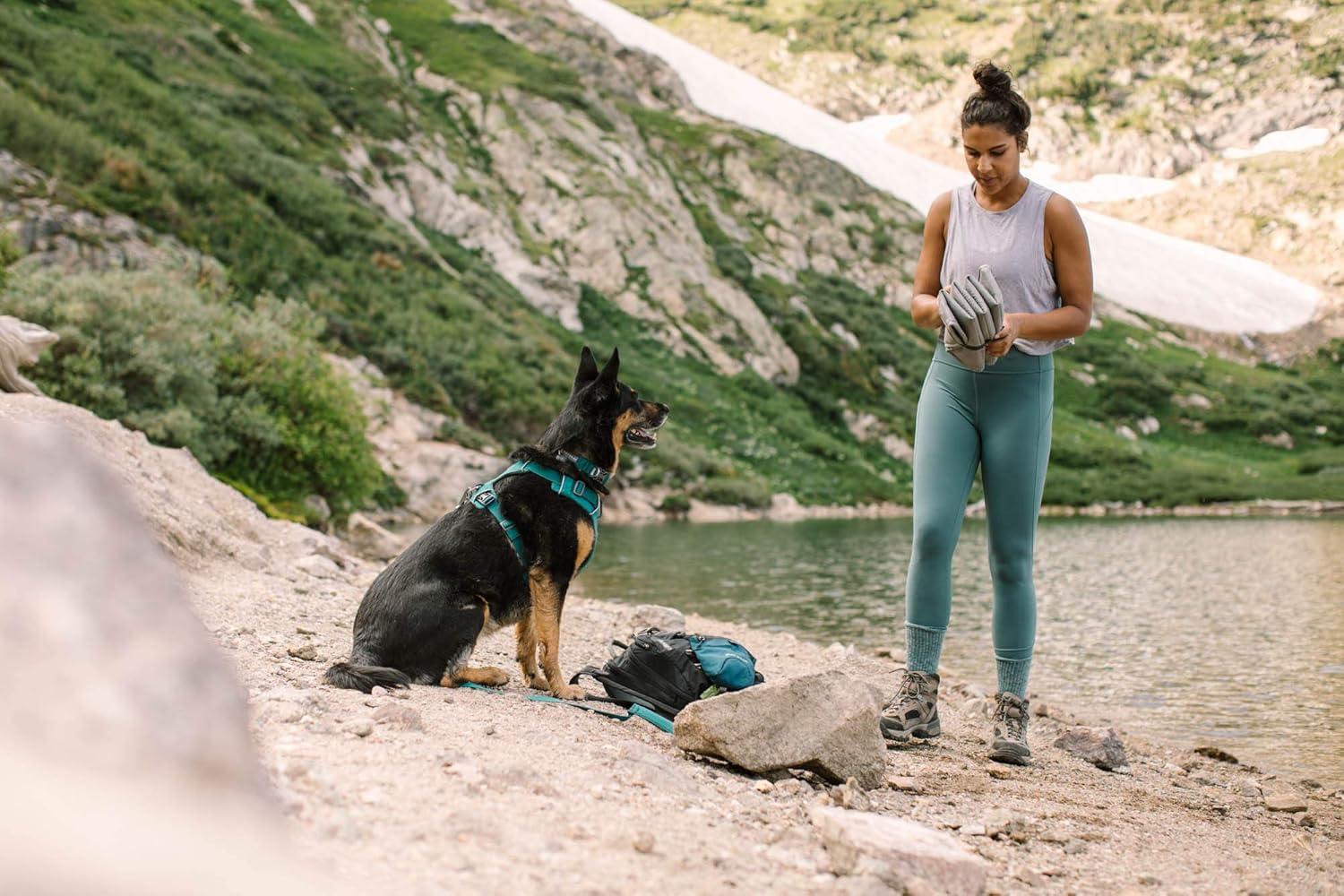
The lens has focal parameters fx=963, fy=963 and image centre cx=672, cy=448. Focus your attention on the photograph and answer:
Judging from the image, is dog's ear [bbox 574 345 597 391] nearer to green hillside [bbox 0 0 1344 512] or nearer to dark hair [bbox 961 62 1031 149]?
dark hair [bbox 961 62 1031 149]

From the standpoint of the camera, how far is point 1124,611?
16.4m

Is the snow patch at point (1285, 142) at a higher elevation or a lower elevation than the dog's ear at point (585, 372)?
higher

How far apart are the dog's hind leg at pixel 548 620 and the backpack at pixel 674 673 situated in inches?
A: 10.9

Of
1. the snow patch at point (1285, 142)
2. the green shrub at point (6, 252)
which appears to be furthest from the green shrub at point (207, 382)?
the snow patch at point (1285, 142)

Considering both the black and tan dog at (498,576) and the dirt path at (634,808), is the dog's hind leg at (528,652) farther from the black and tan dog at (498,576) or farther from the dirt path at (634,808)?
the dirt path at (634,808)

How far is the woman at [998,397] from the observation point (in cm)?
521

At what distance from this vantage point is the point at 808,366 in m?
77.6

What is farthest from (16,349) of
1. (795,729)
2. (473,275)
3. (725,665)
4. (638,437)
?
(473,275)

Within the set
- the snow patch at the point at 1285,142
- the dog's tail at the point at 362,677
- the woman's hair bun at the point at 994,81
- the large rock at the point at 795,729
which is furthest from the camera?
the snow patch at the point at 1285,142

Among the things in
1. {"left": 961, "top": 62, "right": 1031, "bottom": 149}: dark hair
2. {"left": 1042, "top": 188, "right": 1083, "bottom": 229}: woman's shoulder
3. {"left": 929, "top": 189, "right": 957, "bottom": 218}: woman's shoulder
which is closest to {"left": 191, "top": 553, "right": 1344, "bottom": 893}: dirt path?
{"left": 1042, "top": 188, "right": 1083, "bottom": 229}: woman's shoulder

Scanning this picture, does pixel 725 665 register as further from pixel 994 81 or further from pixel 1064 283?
pixel 994 81

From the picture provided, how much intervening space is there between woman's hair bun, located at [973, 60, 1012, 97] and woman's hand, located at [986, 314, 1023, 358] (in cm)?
123

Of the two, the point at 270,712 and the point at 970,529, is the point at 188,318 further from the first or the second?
the point at 970,529

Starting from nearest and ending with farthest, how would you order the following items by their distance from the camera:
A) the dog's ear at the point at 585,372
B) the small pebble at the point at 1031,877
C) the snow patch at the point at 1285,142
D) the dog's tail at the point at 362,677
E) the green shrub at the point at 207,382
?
1. the small pebble at the point at 1031,877
2. the dog's tail at the point at 362,677
3. the dog's ear at the point at 585,372
4. the green shrub at the point at 207,382
5. the snow patch at the point at 1285,142
